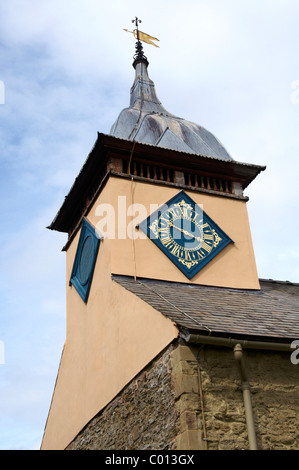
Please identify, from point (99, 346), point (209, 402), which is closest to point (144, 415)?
point (209, 402)

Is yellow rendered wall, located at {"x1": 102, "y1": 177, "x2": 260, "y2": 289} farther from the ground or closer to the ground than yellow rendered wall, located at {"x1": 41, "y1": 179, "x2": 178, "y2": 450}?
farther from the ground

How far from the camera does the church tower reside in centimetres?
1074

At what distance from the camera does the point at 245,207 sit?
14.0m

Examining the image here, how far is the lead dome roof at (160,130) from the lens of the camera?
14.2 metres

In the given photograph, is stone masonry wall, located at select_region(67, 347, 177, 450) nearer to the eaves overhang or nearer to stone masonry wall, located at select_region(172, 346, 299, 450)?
stone masonry wall, located at select_region(172, 346, 299, 450)

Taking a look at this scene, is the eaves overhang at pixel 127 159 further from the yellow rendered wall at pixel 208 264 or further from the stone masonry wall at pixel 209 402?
the stone masonry wall at pixel 209 402

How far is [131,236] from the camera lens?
12305mm

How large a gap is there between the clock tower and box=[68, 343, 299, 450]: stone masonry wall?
4.66 ft

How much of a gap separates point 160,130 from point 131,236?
11.1ft

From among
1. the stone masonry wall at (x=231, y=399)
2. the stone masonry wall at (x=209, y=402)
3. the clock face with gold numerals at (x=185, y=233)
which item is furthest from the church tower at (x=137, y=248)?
the stone masonry wall at (x=231, y=399)

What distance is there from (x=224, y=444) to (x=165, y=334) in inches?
68.8

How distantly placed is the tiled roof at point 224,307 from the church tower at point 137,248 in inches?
2.4

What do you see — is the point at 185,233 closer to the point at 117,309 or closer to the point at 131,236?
the point at 131,236

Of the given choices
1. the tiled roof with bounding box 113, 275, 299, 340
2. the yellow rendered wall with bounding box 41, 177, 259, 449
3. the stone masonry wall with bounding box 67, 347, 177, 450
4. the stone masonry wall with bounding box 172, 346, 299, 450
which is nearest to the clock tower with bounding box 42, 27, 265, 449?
the yellow rendered wall with bounding box 41, 177, 259, 449
